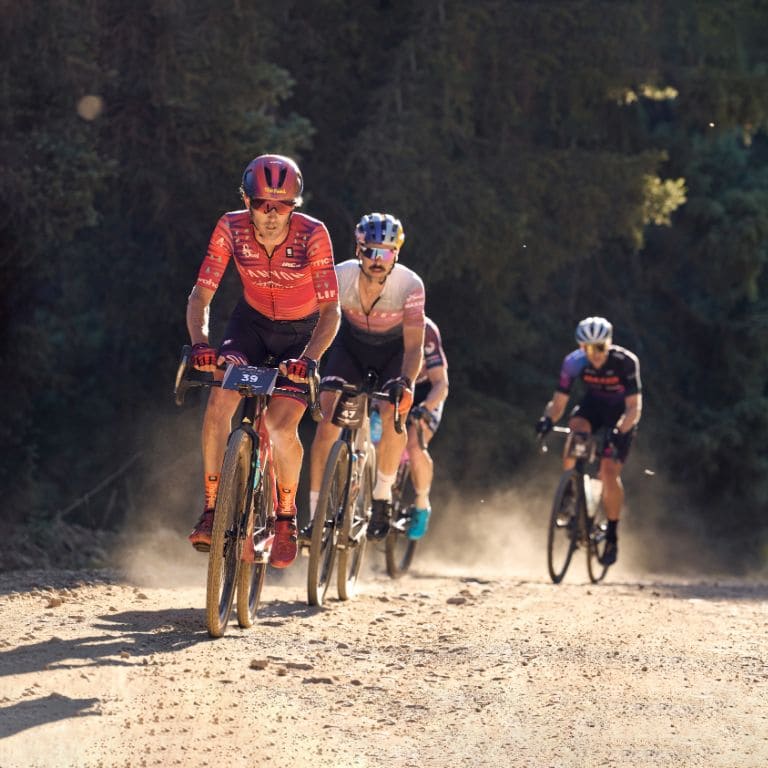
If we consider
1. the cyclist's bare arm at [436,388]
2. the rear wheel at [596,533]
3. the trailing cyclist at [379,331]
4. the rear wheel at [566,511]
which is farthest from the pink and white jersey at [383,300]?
the rear wheel at [596,533]

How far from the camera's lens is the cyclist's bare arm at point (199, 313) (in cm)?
763

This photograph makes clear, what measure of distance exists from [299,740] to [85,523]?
14635 mm

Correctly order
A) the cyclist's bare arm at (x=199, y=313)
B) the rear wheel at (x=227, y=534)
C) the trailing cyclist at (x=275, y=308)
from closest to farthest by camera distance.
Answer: the rear wheel at (x=227, y=534), the trailing cyclist at (x=275, y=308), the cyclist's bare arm at (x=199, y=313)

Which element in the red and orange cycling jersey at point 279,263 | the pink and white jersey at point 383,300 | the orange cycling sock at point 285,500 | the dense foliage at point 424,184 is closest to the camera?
the red and orange cycling jersey at point 279,263

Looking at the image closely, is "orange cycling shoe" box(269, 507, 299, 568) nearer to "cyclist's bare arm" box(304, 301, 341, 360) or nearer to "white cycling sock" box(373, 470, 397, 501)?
"cyclist's bare arm" box(304, 301, 341, 360)

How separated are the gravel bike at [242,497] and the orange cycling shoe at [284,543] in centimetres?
6

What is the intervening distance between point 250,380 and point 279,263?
972 millimetres

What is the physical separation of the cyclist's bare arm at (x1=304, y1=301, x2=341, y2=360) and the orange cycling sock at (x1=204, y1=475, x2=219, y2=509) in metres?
0.80

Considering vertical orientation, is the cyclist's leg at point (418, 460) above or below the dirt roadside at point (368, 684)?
above

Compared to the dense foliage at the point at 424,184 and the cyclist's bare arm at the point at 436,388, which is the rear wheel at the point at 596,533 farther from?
the dense foliage at the point at 424,184

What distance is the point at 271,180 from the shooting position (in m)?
7.65

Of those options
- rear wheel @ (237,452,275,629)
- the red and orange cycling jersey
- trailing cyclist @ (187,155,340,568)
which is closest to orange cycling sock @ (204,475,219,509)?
trailing cyclist @ (187,155,340,568)

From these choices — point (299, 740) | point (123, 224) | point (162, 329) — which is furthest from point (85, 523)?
point (299, 740)

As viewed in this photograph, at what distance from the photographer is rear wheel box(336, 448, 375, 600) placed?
376 inches
